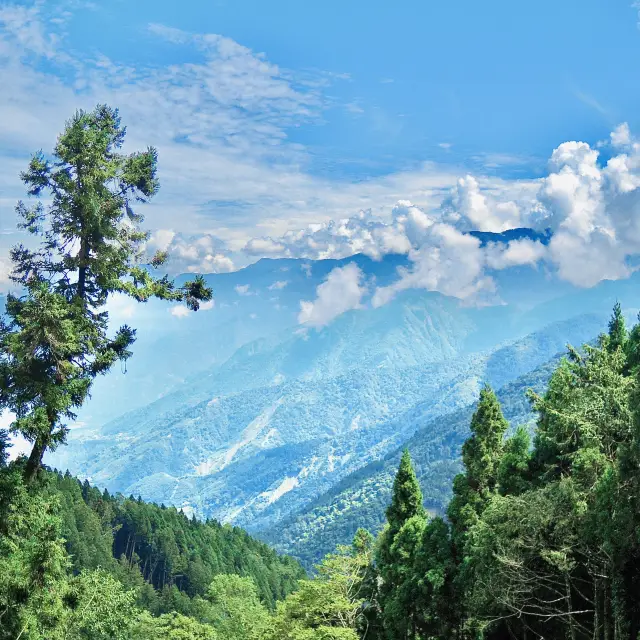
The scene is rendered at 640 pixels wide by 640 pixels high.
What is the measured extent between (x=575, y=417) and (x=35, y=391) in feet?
58.6

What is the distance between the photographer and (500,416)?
38844 mm

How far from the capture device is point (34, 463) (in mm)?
15906

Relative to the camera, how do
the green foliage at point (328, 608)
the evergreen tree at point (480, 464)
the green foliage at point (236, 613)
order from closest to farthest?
1. the green foliage at point (328, 608)
2. the evergreen tree at point (480, 464)
3. the green foliage at point (236, 613)

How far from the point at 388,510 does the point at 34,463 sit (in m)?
33.0

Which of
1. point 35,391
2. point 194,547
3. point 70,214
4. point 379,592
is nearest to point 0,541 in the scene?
point 35,391

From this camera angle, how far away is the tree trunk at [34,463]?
51.1 feet

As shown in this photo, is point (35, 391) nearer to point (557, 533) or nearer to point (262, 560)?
point (557, 533)

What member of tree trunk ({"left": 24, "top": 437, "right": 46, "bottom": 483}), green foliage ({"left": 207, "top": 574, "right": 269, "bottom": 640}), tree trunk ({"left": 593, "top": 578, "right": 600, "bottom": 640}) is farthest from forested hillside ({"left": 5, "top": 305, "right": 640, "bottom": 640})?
Answer: green foliage ({"left": 207, "top": 574, "right": 269, "bottom": 640})

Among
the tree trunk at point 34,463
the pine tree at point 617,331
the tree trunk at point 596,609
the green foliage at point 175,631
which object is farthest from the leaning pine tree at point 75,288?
the pine tree at point 617,331

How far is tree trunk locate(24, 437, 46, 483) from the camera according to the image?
1558cm

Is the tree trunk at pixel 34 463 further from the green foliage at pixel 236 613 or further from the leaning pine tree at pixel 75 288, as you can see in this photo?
the green foliage at pixel 236 613

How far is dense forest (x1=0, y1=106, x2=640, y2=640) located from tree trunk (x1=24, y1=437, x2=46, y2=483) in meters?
0.04

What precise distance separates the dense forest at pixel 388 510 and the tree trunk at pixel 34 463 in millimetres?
40

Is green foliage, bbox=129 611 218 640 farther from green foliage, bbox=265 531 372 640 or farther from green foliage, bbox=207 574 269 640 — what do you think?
green foliage, bbox=265 531 372 640
